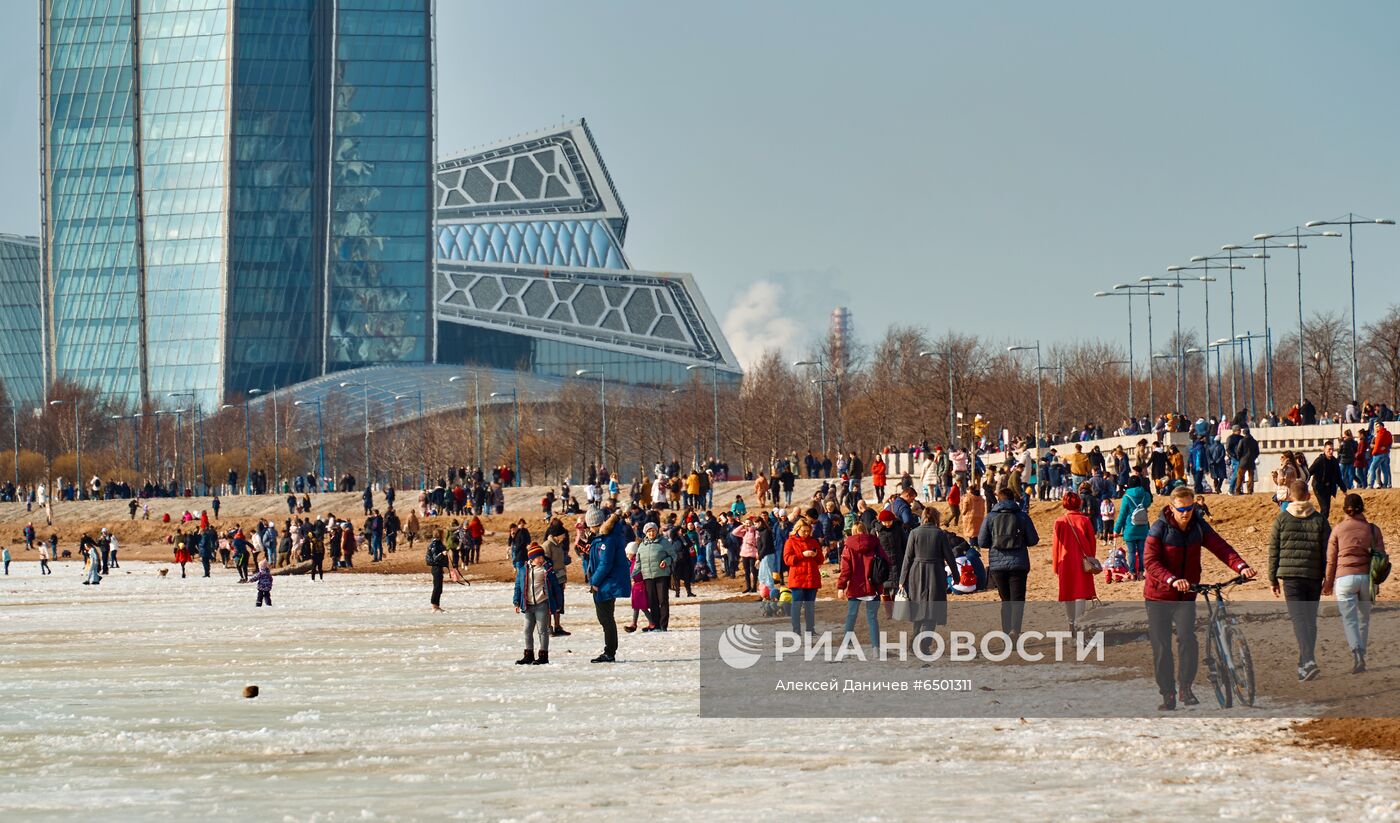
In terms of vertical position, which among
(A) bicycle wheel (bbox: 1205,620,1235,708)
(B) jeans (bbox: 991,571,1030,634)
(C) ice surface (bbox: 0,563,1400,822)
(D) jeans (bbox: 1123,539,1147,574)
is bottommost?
(C) ice surface (bbox: 0,563,1400,822)

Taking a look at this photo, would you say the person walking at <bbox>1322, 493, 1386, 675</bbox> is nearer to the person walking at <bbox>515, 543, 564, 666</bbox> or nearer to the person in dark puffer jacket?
the person in dark puffer jacket

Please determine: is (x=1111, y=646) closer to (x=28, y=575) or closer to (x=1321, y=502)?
(x=1321, y=502)

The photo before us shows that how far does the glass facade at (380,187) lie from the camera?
16712 cm

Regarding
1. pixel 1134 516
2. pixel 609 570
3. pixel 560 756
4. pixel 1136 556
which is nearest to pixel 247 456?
pixel 1136 556

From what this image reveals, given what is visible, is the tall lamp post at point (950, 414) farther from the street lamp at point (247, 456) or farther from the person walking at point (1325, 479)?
the person walking at point (1325, 479)

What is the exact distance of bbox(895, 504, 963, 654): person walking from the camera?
69.4 ft

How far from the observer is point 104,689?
71.2ft

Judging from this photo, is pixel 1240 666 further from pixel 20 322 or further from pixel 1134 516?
pixel 20 322

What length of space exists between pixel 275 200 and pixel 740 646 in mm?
146273

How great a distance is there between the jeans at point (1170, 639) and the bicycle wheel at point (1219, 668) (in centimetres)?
14

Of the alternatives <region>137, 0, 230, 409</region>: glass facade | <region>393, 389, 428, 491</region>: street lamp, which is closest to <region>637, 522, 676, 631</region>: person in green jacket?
<region>393, 389, 428, 491</region>: street lamp

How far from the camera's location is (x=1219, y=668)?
16.2 metres

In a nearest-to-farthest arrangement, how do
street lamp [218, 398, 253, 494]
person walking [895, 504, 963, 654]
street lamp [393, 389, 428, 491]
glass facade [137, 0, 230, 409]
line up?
1. person walking [895, 504, 963, 654]
2. street lamp [218, 398, 253, 494]
3. street lamp [393, 389, 428, 491]
4. glass facade [137, 0, 230, 409]

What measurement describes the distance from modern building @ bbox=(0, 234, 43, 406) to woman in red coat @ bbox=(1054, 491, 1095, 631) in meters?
167
